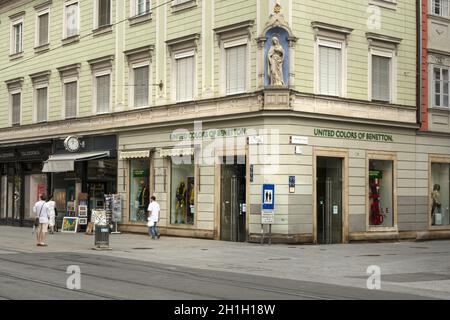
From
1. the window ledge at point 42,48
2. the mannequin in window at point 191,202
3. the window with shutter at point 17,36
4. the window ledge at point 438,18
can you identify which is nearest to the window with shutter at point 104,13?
the window ledge at point 42,48

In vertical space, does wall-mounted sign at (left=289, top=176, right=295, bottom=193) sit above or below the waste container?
above

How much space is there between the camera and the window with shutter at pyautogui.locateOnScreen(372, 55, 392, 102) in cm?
2859

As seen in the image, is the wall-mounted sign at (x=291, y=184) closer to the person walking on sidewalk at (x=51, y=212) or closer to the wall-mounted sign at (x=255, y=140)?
the wall-mounted sign at (x=255, y=140)

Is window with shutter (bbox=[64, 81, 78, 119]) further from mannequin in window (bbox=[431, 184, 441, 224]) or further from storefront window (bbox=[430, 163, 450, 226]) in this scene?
mannequin in window (bbox=[431, 184, 441, 224])

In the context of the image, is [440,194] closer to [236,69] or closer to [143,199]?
[236,69]

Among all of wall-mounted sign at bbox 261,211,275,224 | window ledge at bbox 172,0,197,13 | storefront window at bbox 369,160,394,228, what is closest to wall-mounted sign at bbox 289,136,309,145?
wall-mounted sign at bbox 261,211,275,224

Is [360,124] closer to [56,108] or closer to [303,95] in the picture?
[303,95]

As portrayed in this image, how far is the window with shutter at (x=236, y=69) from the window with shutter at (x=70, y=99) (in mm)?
11289

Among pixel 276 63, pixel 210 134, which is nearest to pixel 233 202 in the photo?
pixel 210 134

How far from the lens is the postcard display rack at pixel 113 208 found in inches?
1234

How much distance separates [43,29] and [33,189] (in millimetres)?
8853

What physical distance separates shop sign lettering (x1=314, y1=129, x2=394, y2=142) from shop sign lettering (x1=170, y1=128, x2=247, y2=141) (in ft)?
9.58

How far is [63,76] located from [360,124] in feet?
54.3
